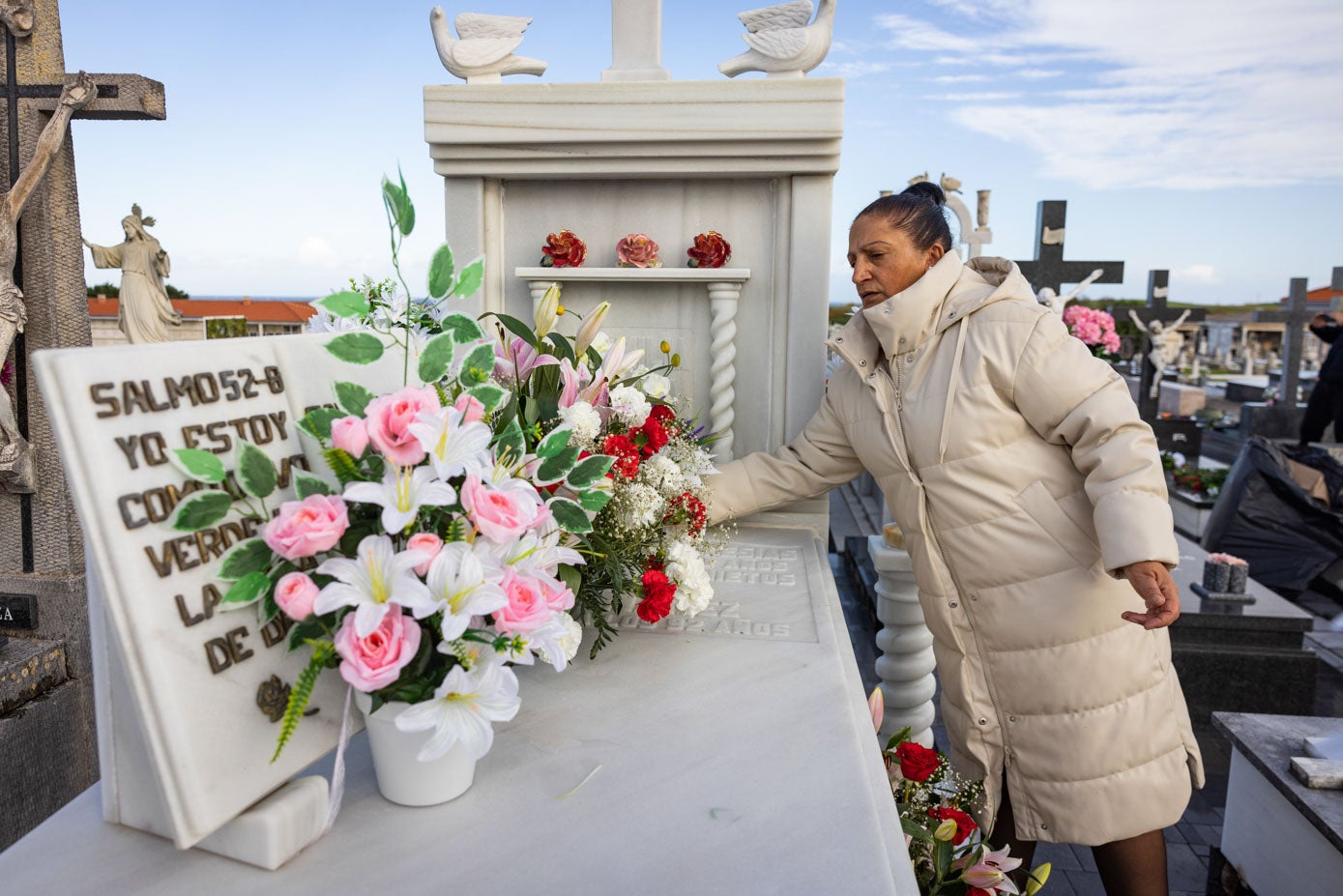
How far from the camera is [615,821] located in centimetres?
109

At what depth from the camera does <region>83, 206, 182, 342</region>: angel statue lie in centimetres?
498

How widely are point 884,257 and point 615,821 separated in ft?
4.50

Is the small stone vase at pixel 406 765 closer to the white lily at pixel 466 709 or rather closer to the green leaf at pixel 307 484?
the white lily at pixel 466 709

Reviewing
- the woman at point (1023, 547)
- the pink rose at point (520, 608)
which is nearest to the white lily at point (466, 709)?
the pink rose at point (520, 608)

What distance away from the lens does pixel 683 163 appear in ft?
8.24

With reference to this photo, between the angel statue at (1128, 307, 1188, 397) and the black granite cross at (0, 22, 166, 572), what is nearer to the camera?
the black granite cross at (0, 22, 166, 572)

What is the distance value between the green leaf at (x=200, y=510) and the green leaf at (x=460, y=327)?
0.35m

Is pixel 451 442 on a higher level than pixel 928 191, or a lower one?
lower

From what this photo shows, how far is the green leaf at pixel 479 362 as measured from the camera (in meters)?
1.19

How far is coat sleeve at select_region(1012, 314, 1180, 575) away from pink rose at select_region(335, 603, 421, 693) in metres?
1.35

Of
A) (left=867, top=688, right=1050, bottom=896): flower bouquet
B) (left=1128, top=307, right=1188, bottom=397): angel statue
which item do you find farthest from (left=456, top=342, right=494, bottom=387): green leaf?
(left=1128, top=307, right=1188, bottom=397): angel statue

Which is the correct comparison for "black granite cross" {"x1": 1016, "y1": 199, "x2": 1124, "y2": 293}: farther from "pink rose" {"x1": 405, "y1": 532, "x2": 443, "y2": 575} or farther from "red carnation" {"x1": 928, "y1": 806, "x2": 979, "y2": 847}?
"pink rose" {"x1": 405, "y1": 532, "x2": 443, "y2": 575}

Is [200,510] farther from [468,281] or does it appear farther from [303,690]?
[468,281]

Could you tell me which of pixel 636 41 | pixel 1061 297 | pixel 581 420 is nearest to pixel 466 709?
pixel 581 420
